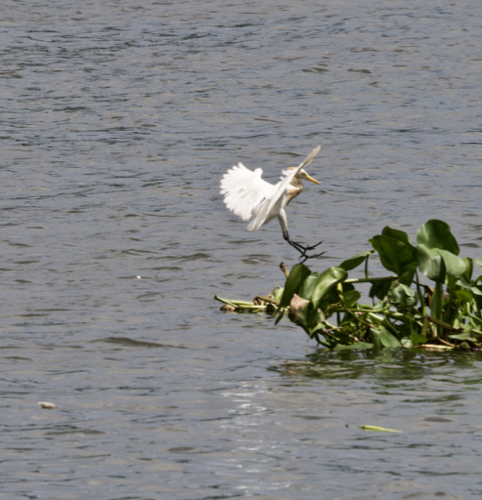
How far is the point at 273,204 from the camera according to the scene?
889 cm

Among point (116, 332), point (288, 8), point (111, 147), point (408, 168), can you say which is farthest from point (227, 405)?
point (288, 8)

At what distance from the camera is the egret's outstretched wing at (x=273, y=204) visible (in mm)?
8789

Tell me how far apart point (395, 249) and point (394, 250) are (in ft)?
0.04

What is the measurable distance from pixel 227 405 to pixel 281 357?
144 cm

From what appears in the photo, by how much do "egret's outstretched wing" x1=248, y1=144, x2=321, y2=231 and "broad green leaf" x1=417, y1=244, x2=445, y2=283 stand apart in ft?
3.49

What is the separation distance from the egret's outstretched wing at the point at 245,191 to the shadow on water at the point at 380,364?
1308 mm

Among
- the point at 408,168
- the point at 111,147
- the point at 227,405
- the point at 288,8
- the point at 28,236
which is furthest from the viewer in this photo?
the point at 288,8

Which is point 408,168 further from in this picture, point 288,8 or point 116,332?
point 288,8

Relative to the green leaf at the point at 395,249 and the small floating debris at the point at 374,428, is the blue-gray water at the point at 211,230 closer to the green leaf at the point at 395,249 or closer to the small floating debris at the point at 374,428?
the small floating debris at the point at 374,428

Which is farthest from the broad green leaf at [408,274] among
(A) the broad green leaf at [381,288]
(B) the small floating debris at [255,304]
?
(B) the small floating debris at [255,304]

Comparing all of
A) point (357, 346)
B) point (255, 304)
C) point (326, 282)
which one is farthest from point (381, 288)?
point (255, 304)

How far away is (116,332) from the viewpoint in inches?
374

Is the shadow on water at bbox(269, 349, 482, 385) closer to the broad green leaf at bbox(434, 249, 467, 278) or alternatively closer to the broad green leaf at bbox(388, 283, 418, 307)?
the broad green leaf at bbox(388, 283, 418, 307)

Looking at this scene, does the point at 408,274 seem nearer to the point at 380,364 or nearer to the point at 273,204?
the point at 380,364
